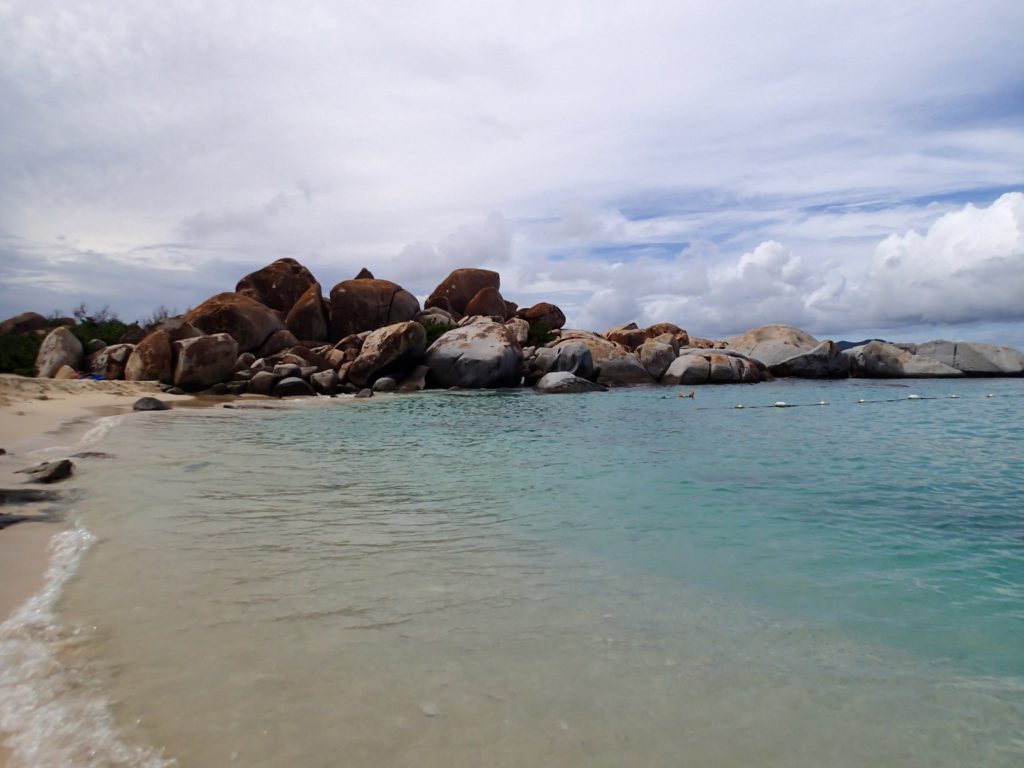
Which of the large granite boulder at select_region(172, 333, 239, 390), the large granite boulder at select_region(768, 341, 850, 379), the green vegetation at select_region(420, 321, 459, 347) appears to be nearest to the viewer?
the large granite boulder at select_region(172, 333, 239, 390)

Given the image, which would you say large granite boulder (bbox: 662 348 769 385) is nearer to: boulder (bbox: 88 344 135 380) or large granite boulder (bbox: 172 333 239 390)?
large granite boulder (bbox: 172 333 239 390)

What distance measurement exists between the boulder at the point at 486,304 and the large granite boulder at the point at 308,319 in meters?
9.34

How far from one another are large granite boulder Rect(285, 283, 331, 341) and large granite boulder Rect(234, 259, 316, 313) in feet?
5.28

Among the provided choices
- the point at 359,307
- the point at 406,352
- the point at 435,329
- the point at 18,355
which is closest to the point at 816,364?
the point at 435,329

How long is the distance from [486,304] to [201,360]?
18.1 metres

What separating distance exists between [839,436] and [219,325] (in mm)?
20784

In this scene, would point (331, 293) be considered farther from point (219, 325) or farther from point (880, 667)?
point (880, 667)

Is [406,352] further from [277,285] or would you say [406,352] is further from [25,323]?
[25,323]

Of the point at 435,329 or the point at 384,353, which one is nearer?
the point at 384,353

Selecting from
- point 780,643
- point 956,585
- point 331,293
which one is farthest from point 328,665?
point 331,293

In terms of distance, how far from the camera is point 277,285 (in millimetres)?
28984

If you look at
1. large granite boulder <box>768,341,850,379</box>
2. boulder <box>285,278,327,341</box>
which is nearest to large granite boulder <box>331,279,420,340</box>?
boulder <box>285,278,327,341</box>

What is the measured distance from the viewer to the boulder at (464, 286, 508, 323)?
114 ft

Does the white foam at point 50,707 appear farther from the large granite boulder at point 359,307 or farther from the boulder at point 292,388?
the large granite boulder at point 359,307
